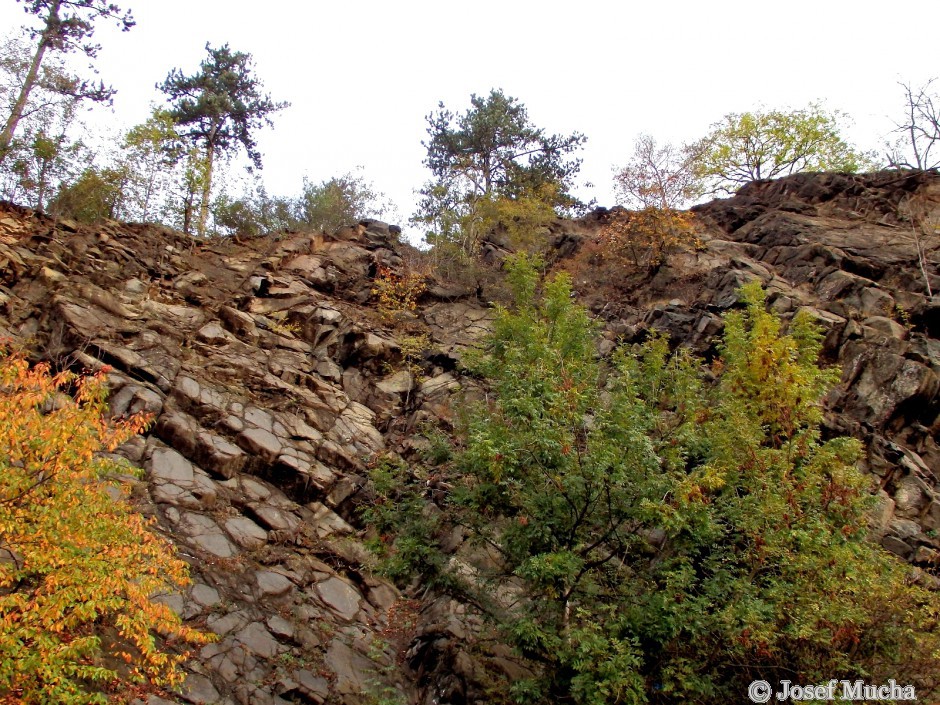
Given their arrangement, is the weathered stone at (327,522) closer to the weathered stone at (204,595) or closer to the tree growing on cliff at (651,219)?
the weathered stone at (204,595)

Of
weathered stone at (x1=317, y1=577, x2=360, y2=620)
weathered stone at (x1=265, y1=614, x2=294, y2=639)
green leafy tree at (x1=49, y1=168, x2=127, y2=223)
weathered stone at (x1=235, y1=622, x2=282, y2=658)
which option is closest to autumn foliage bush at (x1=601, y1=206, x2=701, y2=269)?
weathered stone at (x1=317, y1=577, x2=360, y2=620)

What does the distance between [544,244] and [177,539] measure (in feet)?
62.4

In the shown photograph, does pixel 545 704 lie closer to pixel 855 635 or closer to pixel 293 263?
pixel 855 635

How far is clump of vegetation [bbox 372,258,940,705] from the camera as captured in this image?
7320 mm

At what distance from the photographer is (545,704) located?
27.1 ft

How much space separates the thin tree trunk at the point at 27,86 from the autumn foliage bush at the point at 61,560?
55.9ft

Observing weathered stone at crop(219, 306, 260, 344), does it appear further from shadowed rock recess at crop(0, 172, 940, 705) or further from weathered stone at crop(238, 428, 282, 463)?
weathered stone at crop(238, 428, 282, 463)

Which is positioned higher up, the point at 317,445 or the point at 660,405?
the point at 660,405

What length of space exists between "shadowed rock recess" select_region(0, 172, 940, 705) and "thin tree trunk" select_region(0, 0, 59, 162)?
13.6 ft

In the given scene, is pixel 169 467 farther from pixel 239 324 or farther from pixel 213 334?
pixel 239 324

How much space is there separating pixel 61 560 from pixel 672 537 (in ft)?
25.9

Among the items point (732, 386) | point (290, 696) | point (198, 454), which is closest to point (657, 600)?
point (732, 386)

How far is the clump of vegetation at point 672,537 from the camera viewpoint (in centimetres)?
732

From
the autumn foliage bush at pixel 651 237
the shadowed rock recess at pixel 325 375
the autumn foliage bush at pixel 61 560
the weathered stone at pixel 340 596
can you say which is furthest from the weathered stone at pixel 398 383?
the autumn foliage bush at pixel 651 237
